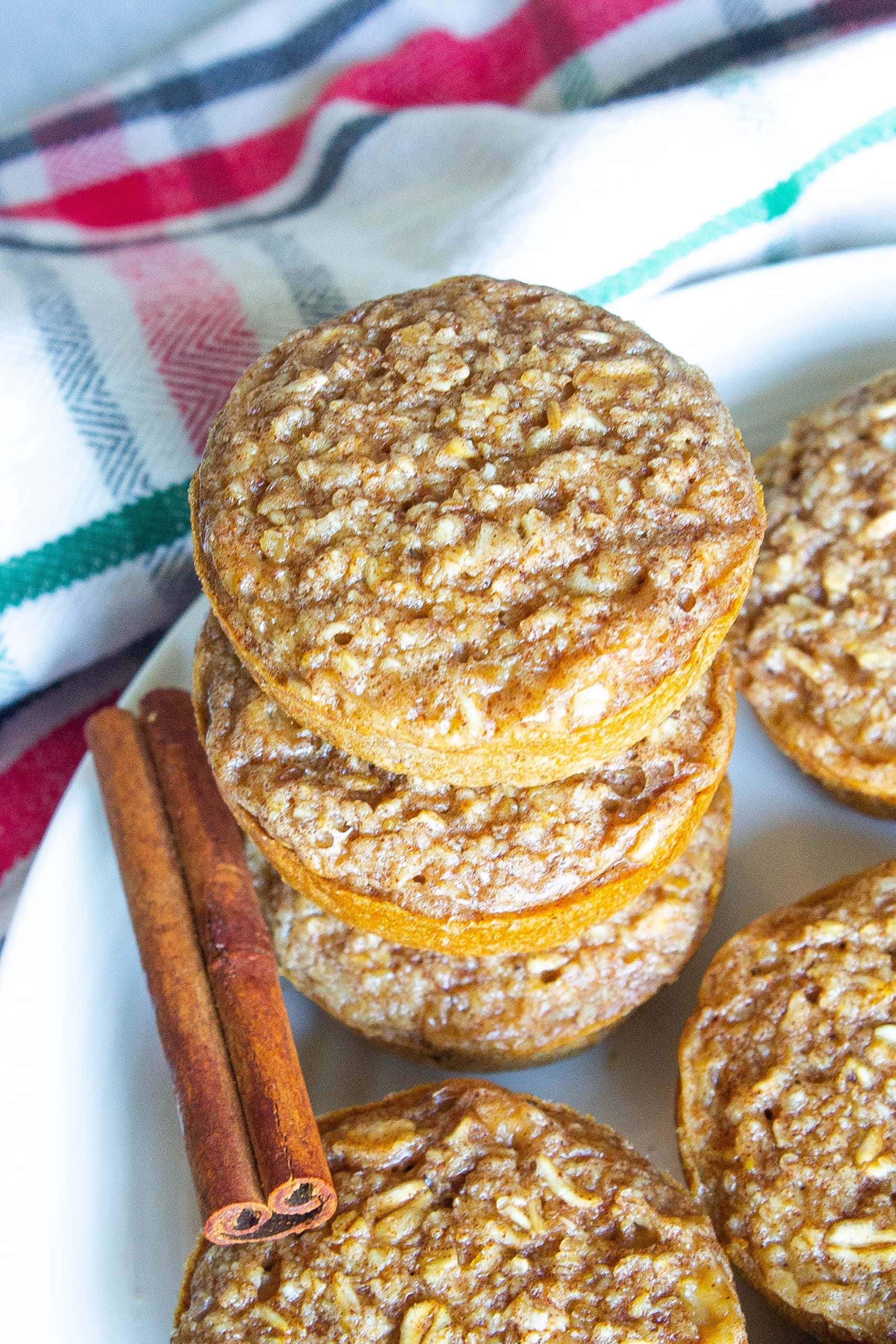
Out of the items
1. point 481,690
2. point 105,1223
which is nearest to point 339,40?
point 481,690

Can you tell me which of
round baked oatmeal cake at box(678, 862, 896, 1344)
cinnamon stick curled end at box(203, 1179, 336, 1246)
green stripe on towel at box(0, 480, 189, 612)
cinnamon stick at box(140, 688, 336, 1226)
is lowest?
round baked oatmeal cake at box(678, 862, 896, 1344)

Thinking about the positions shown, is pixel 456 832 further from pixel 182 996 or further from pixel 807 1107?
pixel 807 1107

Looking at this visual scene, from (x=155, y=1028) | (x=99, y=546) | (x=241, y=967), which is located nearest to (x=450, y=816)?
(x=241, y=967)

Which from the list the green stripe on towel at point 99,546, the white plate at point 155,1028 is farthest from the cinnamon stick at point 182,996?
the green stripe on towel at point 99,546

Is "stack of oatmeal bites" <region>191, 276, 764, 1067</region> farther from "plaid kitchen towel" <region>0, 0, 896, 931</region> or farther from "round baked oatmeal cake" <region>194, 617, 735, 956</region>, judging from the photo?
"plaid kitchen towel" <region>0, 0, 896, 931</region>

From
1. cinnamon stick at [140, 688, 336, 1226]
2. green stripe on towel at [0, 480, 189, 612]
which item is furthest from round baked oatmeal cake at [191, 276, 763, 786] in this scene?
green stripe on towel at [0, 480, 189, 612]

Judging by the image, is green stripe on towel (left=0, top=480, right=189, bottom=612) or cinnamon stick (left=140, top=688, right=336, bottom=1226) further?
green stripe on towel (left=0, top=480, right=189, bottom=612)
